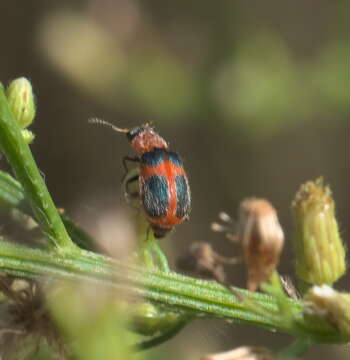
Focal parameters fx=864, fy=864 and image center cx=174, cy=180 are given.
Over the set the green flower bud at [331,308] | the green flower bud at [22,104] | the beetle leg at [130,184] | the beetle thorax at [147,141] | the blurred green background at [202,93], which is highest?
the green flower bud at [22,104]

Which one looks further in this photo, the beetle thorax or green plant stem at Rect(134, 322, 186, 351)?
the beetle thorax

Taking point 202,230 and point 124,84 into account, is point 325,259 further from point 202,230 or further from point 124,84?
point 202,230

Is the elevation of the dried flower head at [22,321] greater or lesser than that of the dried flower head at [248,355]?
lesser

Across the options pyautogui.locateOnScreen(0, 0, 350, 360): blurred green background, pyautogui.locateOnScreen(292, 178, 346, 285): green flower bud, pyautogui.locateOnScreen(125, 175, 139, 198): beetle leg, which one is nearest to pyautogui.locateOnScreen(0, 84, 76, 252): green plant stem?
pyautogui.locateOnScreen(125, 175, 139, 198): beetle leg

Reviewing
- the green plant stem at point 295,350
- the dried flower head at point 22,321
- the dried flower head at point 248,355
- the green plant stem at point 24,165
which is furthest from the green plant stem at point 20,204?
the green plant stem at point 295,350

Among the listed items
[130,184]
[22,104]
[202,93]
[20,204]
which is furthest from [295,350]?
[202,93]

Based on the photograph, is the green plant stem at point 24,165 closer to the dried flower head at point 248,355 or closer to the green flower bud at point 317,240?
the dried flower head at point 248,355

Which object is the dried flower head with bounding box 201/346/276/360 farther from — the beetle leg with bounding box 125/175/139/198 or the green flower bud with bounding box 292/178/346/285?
the beetle leg with bounding box 125/175/139/198
